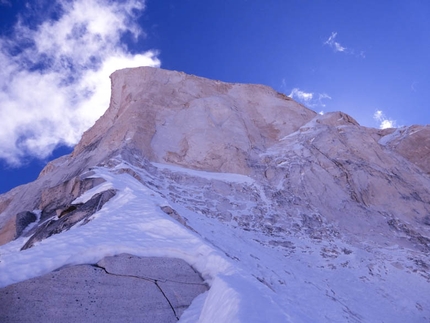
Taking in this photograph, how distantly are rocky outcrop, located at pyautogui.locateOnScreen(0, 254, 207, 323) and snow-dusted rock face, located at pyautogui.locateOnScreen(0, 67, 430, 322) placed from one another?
31cm

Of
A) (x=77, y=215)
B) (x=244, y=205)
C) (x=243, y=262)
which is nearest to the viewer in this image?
(x=77, y=215)

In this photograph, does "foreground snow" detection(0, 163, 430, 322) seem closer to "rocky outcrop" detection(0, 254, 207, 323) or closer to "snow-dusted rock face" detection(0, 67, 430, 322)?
"snow-dusted rock face" detection(0, 67, 430, 322)

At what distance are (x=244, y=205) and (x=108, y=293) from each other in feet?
50.9

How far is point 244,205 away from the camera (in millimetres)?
21047

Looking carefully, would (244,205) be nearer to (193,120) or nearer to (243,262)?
(243,262)

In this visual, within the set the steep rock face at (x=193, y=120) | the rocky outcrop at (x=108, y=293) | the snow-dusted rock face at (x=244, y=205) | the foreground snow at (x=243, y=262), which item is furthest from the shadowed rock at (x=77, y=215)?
the steep rock face at (x=193, y=120)

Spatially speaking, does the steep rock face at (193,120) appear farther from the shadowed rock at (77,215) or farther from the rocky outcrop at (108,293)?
the rocky outcrop at (108,293)

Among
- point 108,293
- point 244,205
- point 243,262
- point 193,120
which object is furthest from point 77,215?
point 193,120

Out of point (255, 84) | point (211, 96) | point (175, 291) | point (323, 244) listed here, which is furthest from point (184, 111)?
point (175, 291)

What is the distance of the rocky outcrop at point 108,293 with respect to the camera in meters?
5.30

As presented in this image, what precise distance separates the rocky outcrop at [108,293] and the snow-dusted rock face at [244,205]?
31 cm

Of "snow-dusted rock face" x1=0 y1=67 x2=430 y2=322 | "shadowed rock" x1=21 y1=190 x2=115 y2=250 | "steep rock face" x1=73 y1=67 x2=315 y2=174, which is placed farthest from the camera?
"steep rock face" x1=73 y1=67 x2=315 y2=174

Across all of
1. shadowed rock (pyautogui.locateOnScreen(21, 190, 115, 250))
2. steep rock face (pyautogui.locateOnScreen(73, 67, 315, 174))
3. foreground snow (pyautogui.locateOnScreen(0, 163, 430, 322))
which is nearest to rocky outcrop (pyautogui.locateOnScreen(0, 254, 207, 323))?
foreground snow (pyautogui.locateOnScreen(0, 163, 430, 322))

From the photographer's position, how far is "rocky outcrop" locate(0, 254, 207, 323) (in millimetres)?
5305
